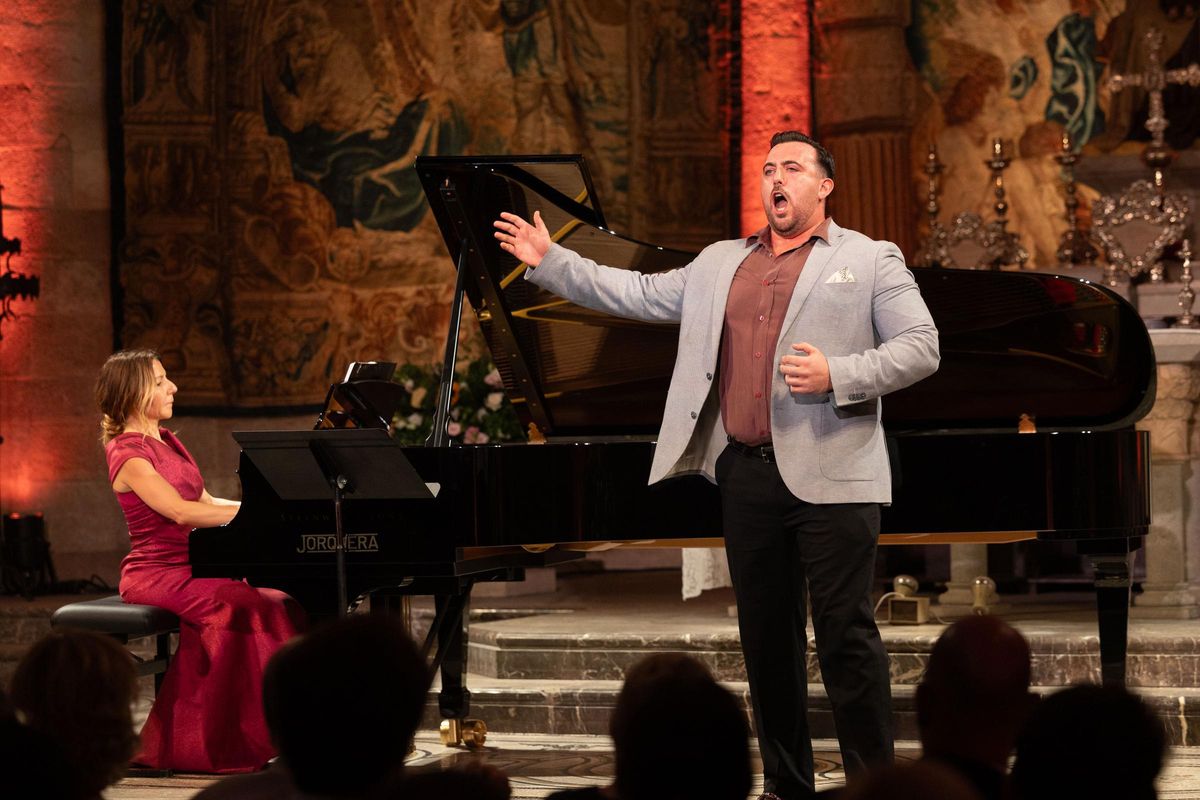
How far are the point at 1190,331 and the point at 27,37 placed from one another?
6.58m

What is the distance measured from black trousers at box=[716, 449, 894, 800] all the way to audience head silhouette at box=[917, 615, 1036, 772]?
1567mm

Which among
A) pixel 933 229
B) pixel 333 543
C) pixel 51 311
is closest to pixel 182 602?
pixel 333 543

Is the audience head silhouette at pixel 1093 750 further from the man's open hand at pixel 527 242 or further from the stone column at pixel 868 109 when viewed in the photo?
the stone column at pixel 868 109

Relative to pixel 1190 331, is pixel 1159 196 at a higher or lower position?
higher

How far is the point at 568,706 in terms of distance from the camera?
5988mm

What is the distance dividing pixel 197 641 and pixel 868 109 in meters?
6.00

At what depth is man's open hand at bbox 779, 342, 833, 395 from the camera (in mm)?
3707

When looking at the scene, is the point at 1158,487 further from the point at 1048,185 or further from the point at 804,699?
the point at 1048,185

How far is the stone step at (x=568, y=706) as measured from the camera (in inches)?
227

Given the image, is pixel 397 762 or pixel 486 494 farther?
pixel 486 494

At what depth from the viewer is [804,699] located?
401 centimetres

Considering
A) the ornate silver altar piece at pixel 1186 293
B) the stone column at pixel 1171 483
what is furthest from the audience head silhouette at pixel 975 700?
the ornate silver altar piece at pixel 1186 293

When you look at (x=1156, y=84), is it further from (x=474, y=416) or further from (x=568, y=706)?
(x=568, y=706)

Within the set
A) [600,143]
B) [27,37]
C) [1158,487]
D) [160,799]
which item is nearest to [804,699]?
[160,799]
